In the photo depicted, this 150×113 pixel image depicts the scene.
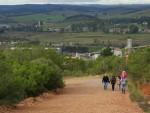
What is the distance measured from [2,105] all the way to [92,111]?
4.04 meters

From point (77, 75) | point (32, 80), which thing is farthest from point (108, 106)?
point (77, 75)

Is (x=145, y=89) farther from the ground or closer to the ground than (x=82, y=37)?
farther from the ground

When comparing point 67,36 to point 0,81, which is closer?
point 0,81

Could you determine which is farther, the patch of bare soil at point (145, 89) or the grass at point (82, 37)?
the grass at point (82, 37)

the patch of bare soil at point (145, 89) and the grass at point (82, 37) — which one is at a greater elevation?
the patch of bare soil at point (145, 89)

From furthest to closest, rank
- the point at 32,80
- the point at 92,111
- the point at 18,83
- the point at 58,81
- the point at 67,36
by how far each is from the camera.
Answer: the point at 67,36 → the point at 58,81 → the point at 32,80 → the point at 18,83 → the point at 92,111

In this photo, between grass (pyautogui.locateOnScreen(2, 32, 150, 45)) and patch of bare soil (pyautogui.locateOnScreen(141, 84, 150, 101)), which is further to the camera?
grass (pyautogui.locateOnScreen(2, 32, 150, 45))

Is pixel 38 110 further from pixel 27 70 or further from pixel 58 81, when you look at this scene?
pixel 58 81

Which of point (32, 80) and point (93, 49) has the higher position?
point (32, 80)

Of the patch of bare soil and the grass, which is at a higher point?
the patch of bare soil

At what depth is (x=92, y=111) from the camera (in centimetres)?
2036

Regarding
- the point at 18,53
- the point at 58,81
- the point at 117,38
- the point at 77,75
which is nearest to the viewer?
the point at 58,81

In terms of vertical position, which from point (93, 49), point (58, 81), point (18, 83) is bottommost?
point (93, 49)

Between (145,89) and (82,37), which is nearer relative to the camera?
(145,89)
